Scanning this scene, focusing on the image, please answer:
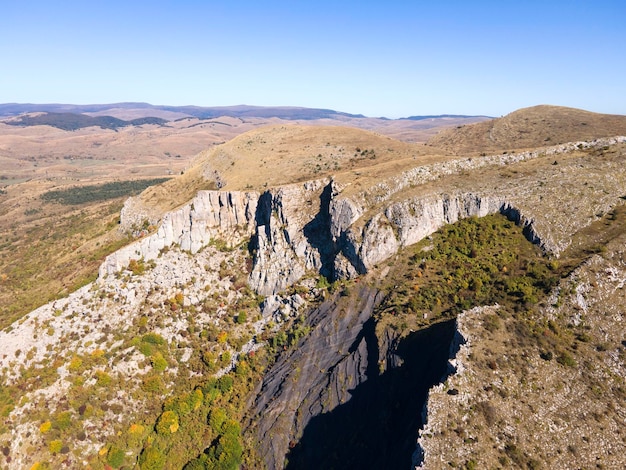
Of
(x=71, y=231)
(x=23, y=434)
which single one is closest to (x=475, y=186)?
(x=23, y=434)

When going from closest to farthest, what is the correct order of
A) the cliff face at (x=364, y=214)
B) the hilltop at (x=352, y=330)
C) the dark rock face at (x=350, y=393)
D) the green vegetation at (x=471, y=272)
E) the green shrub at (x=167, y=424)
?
the hilltop at (x=352, y=330), the dark rock face at (x=350, y=393), the green vegetation at (x=471, y=272), the green shrub at (x=167, y=424), the cliff face at (x=364, y=214)

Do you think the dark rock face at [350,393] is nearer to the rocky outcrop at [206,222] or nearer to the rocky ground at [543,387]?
the rocky ground at [543,387]

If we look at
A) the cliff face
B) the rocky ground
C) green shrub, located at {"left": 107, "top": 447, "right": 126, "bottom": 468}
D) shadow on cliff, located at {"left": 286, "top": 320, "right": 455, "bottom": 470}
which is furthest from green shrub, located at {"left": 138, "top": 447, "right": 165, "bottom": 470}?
the rocky ground

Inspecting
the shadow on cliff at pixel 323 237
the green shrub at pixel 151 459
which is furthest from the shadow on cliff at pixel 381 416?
the shadow on cliff at pixel 323 237

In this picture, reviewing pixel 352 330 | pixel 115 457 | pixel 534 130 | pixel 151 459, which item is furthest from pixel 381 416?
pixel 534 130

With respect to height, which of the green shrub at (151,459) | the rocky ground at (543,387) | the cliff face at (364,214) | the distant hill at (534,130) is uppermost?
the distant hill at (534,130)

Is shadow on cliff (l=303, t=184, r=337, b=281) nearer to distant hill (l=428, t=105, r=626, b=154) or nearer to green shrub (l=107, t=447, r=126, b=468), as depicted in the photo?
green shrub (l=107, t=447, r=126, b=468)
